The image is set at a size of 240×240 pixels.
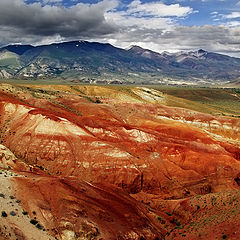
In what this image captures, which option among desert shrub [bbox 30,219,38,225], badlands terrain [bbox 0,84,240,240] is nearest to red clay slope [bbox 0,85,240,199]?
badlands terrain [bbox 0,84,240,240]

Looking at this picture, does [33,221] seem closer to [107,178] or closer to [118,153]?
[107,178]

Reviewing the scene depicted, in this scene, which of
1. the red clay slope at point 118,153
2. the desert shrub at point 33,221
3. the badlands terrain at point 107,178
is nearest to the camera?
the desert shrub at point 33,221

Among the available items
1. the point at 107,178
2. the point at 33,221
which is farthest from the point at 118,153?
the point at 33,221

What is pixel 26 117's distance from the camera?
52.6 meters

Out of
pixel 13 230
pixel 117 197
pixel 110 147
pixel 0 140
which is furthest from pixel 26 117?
pixel 13 230

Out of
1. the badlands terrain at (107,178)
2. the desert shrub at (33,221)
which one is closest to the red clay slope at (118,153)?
the badlands terrain at (107,178)

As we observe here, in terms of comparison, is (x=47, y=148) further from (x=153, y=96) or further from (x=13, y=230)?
(x=153, y=96)

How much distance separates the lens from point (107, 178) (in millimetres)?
44250

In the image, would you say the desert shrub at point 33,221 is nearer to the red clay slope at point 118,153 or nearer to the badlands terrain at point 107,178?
the badlands terrain at point 107,178

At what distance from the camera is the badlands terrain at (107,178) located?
83.3 feet

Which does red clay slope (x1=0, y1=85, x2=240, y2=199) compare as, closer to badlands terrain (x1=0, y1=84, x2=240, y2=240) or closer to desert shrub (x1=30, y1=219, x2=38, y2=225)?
badlands terrain (x1=0, y1=84, x2=240, y2=240)

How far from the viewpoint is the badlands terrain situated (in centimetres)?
2538

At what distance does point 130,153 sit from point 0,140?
88.5 feet

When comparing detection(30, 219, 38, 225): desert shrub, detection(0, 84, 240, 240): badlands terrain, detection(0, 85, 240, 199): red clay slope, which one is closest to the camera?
detection(30, 219, 38, 225): desert shrub
